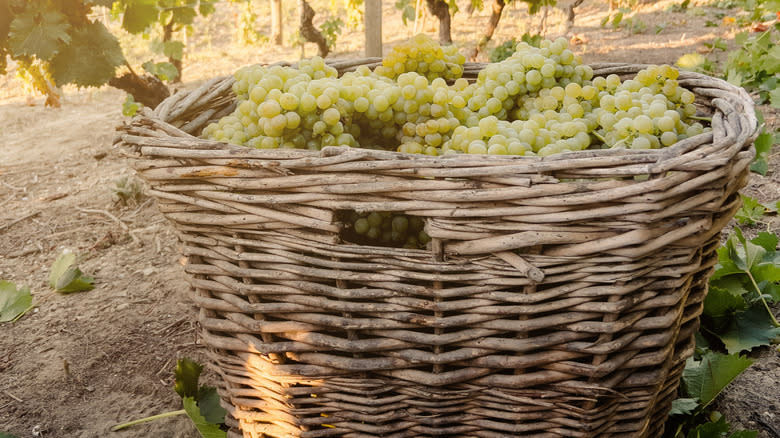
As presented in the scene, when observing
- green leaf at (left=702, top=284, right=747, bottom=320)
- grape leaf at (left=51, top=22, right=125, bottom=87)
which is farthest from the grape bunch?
grape leaf at (left=51, top=22, right=125, bottom=87)

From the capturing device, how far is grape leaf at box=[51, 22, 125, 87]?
2.70 m

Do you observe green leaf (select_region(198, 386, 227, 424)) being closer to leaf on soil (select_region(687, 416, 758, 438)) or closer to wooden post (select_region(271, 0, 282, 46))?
leaf on soil (select_region(687, 416, 758, 438))

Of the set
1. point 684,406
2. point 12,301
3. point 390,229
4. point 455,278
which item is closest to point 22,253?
point 12,301

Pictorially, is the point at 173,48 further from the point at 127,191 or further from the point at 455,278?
the point at 455,278

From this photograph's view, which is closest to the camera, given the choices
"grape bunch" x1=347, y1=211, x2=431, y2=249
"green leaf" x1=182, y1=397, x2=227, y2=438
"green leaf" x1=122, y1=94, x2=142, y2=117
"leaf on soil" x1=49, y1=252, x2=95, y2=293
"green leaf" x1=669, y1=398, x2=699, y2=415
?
"grape bunch" x1=347, y1=211, x2=431, y2=249

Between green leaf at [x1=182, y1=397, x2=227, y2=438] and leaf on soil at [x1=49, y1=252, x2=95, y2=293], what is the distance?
1.27m

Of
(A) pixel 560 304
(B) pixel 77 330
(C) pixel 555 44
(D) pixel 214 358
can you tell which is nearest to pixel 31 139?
(B) pixel 77 330

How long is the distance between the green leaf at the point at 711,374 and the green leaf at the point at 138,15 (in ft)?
9.39

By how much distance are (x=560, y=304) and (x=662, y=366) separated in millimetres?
285

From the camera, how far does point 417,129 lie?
132 cm

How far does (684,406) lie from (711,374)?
0.33 ft

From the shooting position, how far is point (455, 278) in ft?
3.44

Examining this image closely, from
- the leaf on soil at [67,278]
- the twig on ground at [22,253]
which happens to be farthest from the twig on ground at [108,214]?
the leaf on soil at [67,278]

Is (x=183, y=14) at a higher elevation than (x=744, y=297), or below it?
higher
